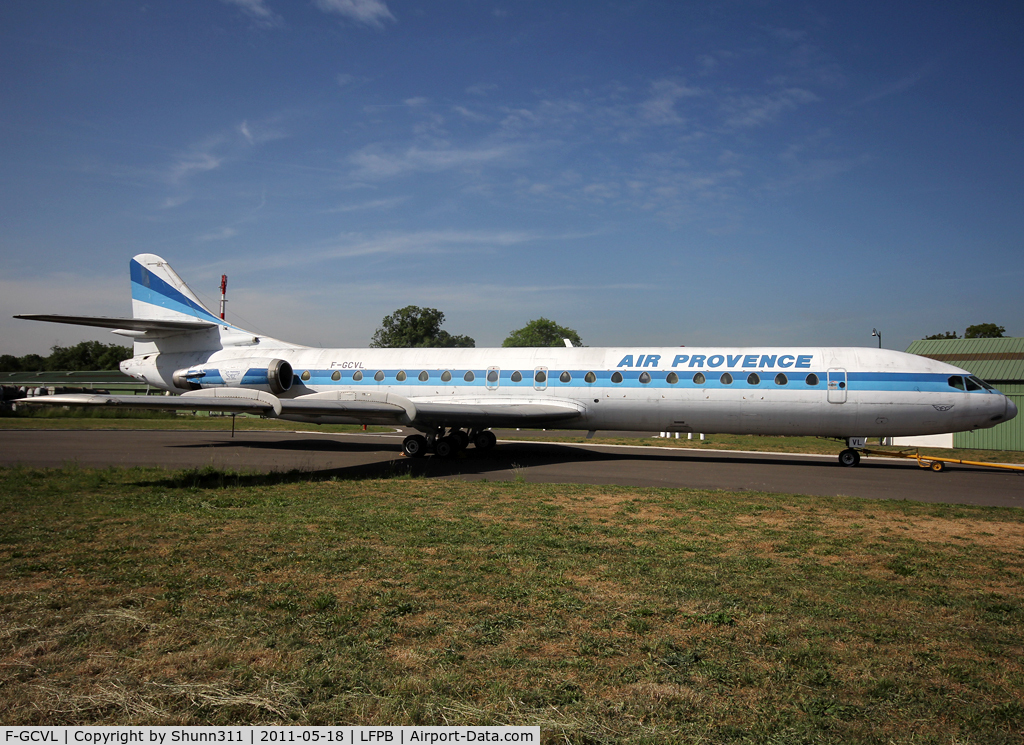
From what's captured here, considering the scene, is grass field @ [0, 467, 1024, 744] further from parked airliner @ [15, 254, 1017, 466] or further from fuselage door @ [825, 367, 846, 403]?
fuselage door @ [825, 367, 846, 403]

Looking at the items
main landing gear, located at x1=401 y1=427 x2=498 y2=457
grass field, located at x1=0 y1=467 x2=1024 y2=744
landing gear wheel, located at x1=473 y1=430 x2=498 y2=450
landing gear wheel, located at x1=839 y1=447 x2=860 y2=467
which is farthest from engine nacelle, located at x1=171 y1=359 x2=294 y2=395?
landing gear wheel, located at x1=839 y1=447 x2=860 y2=467

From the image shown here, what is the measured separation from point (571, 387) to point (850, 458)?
27.3 ft

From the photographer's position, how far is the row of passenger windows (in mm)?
16781

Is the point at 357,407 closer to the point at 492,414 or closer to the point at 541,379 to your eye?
the point at 492,414

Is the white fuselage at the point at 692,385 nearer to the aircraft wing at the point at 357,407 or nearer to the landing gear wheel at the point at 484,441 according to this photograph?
the aircraft wing at the point at 357,407

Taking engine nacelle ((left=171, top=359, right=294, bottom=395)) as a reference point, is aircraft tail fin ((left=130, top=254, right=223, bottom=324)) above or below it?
above

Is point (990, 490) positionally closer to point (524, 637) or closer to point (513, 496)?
point (513, 496)

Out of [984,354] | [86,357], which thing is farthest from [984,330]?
[86,357]

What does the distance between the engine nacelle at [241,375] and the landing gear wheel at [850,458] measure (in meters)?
17.6

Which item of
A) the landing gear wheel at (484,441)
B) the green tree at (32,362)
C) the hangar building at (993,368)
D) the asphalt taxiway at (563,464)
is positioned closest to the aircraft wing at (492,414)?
the asphalt taxiway at (563,464)

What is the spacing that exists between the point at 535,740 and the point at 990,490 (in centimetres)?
1467

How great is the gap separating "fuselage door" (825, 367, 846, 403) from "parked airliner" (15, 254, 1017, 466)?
3cm

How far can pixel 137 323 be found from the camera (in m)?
19.6
